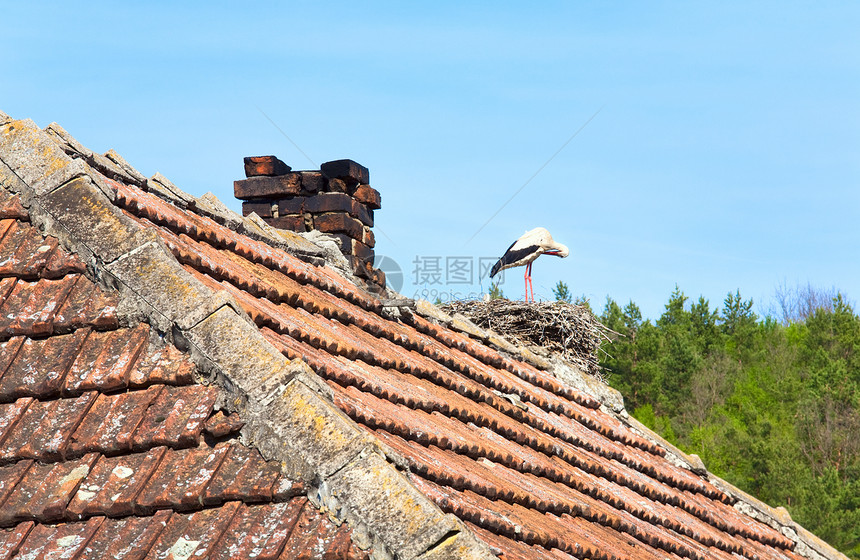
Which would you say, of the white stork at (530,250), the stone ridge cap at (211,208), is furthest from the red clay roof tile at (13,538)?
the white stork at (530,250)

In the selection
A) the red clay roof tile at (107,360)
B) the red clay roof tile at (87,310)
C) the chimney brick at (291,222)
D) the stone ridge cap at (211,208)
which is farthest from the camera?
the chimney brick at (291,222)

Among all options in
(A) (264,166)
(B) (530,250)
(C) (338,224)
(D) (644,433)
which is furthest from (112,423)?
(B) (530,250)

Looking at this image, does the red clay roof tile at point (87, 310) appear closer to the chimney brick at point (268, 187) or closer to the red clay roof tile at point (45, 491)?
the red clay roof tile at point (45, 491)

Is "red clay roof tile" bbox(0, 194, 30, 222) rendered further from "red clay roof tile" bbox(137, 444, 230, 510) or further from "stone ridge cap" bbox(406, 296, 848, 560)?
"stone ridge cap" bbox(406, 296, 848, 560)

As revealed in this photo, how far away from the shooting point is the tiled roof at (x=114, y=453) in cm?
244


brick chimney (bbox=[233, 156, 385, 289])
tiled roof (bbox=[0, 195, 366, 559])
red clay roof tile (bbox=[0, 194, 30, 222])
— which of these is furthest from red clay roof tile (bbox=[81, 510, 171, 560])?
brick chimney (bbox=[233, 156, 385, 289])

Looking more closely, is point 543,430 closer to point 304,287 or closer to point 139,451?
point 304,287

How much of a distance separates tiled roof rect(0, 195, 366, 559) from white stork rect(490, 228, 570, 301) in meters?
11.2

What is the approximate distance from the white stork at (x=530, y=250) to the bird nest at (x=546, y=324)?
2449mm

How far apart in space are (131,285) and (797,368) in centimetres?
3110

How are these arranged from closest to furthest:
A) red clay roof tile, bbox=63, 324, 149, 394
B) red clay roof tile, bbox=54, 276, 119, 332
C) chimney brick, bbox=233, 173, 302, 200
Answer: red clay roof tile, bbox=63, 324, 149, 394 → red clay roof tile, bbox=54, 276, 119, 332 → chimney brick, bbox=233, 173, 302, 200

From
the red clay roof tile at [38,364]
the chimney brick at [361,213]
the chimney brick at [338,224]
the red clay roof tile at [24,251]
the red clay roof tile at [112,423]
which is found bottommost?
the red clay roof tile at [112,423]

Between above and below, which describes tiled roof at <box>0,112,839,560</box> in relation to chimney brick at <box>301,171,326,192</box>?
below

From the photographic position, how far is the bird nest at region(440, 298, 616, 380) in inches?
403
